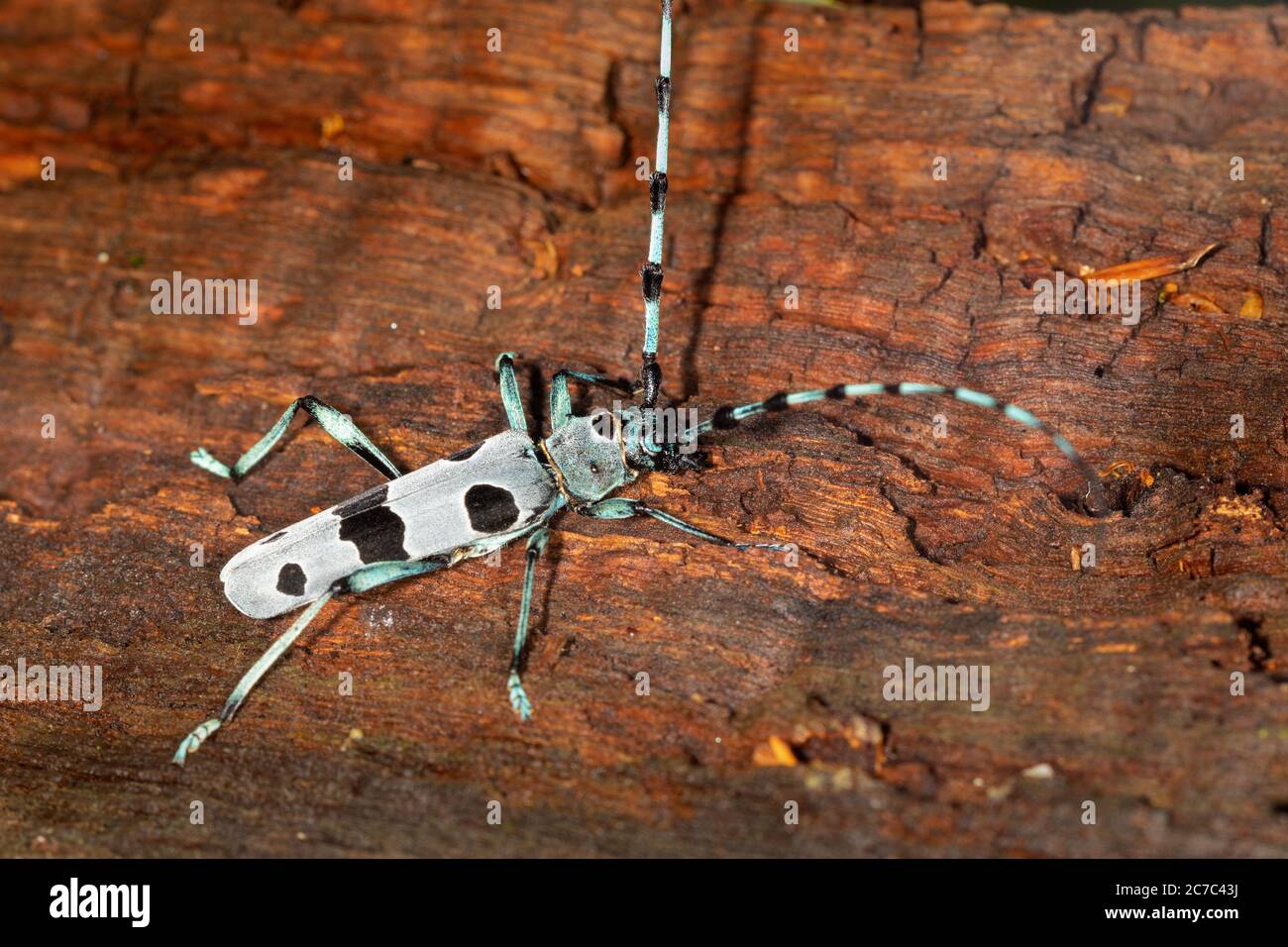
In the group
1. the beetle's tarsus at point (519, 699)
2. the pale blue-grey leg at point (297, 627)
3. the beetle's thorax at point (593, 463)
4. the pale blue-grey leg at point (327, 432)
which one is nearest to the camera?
the beetle's tarsus at point (519, 699)

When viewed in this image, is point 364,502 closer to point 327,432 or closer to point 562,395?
point 327,432

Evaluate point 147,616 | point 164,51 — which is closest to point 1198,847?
point 147,616

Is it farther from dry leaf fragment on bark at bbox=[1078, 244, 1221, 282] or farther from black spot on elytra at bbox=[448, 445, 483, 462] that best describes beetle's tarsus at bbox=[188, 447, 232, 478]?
dry leaf fragment on bark at bbox=[1078, 244, 1221, 282]

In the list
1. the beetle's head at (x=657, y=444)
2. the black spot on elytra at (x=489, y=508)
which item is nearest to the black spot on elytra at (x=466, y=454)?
the black spot on elytra at (x=489, y=508)

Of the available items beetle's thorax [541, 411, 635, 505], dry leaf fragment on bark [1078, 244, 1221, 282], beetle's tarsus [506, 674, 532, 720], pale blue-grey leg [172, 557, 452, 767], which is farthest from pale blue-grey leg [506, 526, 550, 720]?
dry leaf fragment on bark [1078, 244, 1221, 282]

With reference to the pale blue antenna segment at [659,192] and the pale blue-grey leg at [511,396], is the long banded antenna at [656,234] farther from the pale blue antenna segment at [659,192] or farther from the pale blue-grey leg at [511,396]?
the pale blue-grey leg at [511,396]

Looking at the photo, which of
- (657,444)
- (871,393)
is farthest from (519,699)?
(871,393)
